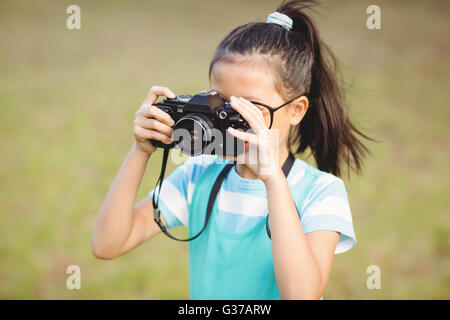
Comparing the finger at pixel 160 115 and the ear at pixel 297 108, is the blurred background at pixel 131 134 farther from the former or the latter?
the finger at pixel 160 115

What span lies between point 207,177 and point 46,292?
142 cm

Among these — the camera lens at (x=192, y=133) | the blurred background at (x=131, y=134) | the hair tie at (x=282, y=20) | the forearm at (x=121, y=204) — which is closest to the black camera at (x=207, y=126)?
the camera lens at (x=192, y=133)

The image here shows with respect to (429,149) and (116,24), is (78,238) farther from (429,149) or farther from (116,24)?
(116,24)

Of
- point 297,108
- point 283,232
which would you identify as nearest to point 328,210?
point 283,232

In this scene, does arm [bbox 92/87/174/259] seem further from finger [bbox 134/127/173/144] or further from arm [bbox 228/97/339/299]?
arm [bbox 228/97/339/299]

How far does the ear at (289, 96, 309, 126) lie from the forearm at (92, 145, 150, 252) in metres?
0.40

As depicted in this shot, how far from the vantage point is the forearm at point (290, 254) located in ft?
3.19

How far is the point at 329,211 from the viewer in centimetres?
112

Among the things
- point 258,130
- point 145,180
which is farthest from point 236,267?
point 145,180

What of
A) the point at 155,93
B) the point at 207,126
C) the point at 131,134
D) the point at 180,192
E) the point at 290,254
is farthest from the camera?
the point at 131,134

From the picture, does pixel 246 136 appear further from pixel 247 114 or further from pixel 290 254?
pixel 290 254

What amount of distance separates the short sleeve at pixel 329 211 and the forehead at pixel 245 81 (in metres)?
0.27

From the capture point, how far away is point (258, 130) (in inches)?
40.4

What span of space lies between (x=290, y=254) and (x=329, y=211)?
0.65 ft
